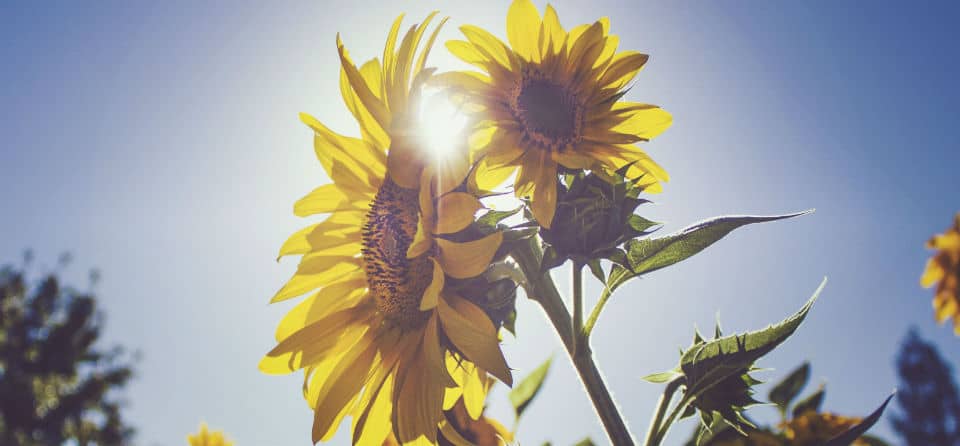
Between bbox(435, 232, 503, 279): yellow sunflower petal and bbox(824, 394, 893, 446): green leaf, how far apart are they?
0.79m

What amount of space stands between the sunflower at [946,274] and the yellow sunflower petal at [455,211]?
176 inches

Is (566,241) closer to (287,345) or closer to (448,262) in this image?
(448,262)

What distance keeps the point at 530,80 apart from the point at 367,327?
0.82 metres

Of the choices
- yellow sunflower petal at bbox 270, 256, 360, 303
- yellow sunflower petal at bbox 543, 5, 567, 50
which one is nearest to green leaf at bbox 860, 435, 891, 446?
yellow sunflower petal at bbox 543, 5, 567, 50

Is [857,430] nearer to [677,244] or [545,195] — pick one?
[677,244]

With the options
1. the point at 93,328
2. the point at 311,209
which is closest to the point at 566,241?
the point at 311,209

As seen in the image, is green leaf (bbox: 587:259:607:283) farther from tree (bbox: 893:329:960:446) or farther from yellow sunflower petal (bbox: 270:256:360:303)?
tree (bbox: 893:329:960:446)

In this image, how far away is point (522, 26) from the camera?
5.31 feet

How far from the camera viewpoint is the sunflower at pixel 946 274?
4102 millimetres

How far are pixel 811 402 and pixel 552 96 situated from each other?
4.05ft

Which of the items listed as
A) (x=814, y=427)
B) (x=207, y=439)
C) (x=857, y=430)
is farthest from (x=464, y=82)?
(x=207, y=439)

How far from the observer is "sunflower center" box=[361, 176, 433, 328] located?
1.35 metres

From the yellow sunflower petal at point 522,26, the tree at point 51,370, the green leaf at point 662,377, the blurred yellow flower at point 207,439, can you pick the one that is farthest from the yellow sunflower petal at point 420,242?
the tree at point 51,370

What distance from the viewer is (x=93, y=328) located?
2730 cm
